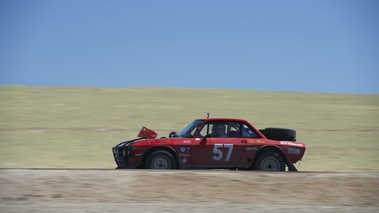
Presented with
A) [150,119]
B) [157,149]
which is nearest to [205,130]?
[157,149]

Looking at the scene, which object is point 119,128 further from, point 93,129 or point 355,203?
point 355,203

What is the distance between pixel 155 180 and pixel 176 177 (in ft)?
1.60

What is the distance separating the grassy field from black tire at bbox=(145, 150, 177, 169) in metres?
5.31

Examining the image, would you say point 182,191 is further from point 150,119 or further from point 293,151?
point 150,119

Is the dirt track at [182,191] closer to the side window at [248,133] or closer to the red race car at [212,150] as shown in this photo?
the red race car at [212,150]

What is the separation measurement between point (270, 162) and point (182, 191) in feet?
13.7

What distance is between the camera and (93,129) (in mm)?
24969

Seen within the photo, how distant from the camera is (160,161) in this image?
13.4 metres

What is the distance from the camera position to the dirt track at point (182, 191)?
9.48 metres

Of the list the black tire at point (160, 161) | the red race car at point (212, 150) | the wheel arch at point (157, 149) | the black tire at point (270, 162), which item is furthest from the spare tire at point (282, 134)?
the black tire at point (160, 161)

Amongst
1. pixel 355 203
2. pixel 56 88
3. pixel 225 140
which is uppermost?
pixel 56 88

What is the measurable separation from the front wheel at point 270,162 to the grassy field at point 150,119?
198 inches

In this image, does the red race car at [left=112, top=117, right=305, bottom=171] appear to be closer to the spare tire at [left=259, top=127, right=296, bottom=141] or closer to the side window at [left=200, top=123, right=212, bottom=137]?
the side window at [left=200, top=123, right=212, bottom=137]

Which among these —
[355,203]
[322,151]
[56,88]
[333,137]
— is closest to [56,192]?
[355,203]
